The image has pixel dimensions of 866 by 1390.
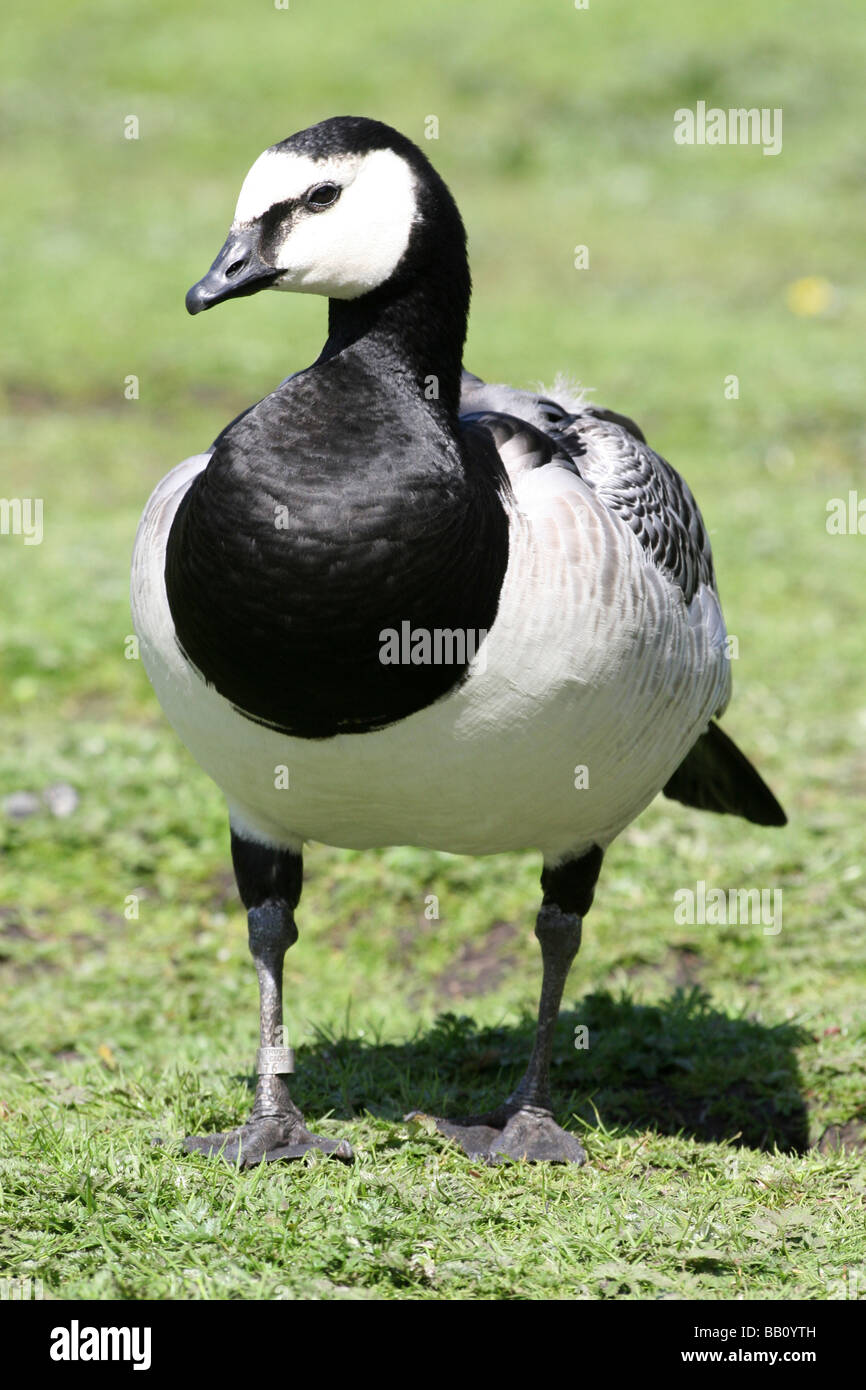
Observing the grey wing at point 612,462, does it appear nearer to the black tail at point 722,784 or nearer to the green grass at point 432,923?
the black tail at point 722,784

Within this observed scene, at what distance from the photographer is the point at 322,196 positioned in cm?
372

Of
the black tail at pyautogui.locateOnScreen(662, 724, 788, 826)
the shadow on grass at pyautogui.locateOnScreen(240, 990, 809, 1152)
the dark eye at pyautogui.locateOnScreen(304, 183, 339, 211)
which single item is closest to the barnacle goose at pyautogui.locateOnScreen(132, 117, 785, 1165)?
the dark eye at pyautogui.locateOnScreen(304, 183, 339, 211)

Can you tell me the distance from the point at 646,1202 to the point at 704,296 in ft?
45.5

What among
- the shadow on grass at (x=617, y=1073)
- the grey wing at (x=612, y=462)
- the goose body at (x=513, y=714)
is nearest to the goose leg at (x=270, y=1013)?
the goose body at (x=513, y=714)

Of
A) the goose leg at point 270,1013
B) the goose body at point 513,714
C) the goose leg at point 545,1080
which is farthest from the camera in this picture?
the goose leg at point 545,1080

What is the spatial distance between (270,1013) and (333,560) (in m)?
1.47

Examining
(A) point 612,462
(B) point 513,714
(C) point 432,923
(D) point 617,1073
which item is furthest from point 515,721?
(C) point 432,923

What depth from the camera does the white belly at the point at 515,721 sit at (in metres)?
3.82

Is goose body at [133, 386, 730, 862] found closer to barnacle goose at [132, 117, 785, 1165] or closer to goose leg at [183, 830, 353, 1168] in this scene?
barnacle goose at [132, 117, 785, 1165]

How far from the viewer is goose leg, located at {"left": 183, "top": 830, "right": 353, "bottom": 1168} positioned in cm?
411

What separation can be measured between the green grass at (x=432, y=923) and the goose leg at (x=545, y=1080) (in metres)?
0.10

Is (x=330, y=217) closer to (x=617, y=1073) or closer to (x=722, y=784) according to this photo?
(x=722, y=784)

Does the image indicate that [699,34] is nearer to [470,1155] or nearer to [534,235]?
[534,235]

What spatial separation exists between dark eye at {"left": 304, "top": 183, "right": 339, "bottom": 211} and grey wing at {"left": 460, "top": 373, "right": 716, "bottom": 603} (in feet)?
2.66
